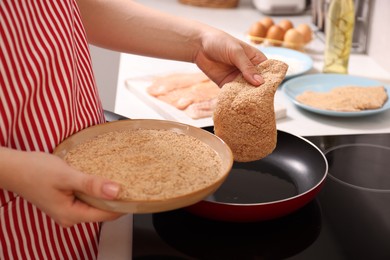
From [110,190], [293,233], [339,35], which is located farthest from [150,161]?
[339,35]

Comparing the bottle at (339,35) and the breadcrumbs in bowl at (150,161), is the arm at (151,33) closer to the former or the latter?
the breadcrumbs in bowl at (150,161)

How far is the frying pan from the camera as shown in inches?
31.4

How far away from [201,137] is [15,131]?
0.89ft

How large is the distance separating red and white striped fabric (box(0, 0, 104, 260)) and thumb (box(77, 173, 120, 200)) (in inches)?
7.1

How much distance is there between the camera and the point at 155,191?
0.66 m

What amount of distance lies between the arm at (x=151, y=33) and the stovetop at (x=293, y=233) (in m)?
0.33

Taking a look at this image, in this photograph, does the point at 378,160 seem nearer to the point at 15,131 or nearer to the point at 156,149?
the point at 156,149

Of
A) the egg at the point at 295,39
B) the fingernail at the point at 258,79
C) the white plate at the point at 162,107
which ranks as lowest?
the white plate at the point at 162,107

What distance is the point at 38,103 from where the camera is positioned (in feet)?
2.56

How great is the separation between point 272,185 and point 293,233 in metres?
0.15

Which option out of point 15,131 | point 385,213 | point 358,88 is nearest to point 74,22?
point 15,131

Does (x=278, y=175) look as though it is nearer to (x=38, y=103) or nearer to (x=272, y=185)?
(x=272, y=185)

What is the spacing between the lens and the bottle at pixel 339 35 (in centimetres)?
150

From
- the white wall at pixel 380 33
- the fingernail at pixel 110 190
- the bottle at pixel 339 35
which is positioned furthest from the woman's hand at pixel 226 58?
the white wall at pixel 380 33
